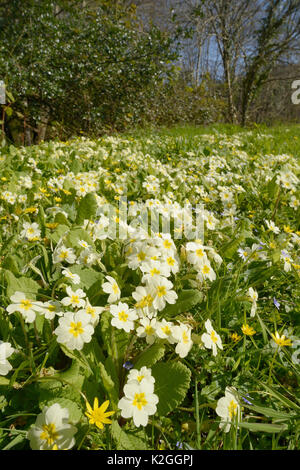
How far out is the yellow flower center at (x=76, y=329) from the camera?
105cm

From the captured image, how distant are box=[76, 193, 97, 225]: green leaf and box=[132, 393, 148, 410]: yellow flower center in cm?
135

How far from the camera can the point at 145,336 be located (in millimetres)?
1261

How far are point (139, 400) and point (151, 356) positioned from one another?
0.21m

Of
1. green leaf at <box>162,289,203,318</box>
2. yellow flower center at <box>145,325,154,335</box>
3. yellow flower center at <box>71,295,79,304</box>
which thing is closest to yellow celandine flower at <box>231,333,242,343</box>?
green leaf at <box>162,289,203,318</box>

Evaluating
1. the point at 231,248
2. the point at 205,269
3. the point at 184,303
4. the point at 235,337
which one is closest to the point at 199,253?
the point at 205,269

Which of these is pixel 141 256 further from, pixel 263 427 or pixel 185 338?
pixel 263 427

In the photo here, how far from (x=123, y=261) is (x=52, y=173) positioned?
2.15 metres

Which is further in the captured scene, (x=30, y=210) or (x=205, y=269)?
(x=30, y=210)

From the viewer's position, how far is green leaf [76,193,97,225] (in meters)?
2.14

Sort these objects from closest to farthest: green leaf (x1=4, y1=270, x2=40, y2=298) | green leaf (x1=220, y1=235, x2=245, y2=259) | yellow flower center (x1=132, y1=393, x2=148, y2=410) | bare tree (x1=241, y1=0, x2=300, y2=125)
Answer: yellow flower center (x1=132, y1=393, x2=148, y2=410), green leaf (x1=4, y1=270, x2=40, y2=298), green leaf (x1=220, y1=235, x2=245, y2=259), bare tree (x1=241, y1=0, x2=300, y2=125)

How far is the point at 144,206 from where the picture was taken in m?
2.26

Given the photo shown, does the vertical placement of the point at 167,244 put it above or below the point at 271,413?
above

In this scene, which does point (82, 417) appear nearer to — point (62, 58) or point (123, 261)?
point (123, 261)

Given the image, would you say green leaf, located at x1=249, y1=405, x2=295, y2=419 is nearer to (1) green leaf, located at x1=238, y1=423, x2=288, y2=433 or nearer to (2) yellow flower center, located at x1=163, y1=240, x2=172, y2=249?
(1) green leaf, located at x1=238, y1=423, x2=288, y2=433
